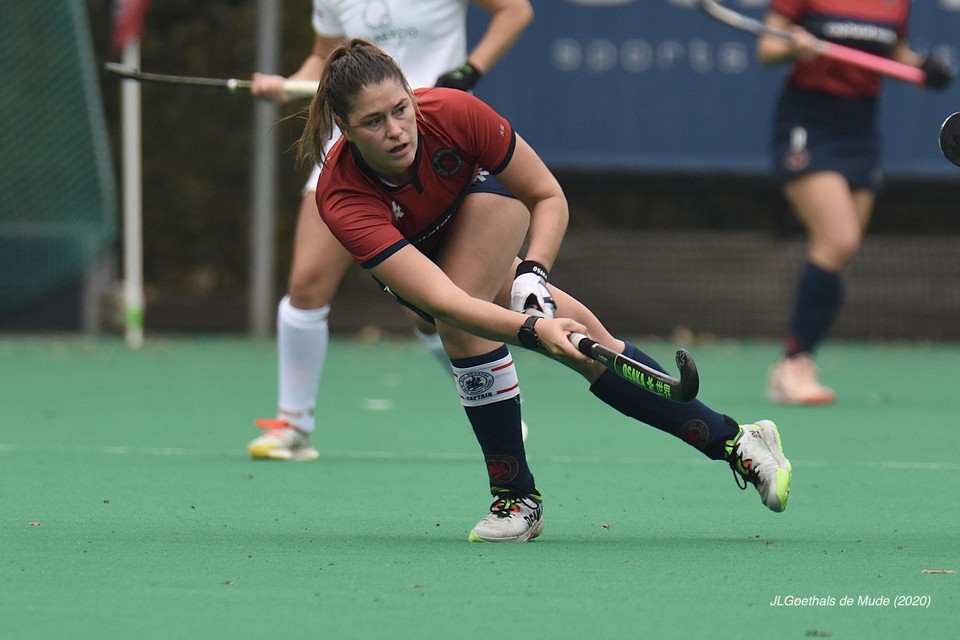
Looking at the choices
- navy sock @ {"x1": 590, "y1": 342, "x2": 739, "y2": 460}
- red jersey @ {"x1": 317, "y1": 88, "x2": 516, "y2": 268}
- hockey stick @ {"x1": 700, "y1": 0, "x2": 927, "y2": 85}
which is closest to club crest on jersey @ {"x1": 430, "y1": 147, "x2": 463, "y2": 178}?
red jersey @ {"x1": 317, "y1": 88, "x2": 516, "y2": 268}

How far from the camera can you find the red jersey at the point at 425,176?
369cm

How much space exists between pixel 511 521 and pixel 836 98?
405 cm

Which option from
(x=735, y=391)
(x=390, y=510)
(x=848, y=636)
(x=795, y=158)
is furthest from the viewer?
(x=735, y=391)

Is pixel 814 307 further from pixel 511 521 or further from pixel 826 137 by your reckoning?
pixel 511 521

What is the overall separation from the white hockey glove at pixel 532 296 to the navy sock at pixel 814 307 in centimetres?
370

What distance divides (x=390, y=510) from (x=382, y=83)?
1.18 m

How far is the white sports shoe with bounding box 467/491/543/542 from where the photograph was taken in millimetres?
3775

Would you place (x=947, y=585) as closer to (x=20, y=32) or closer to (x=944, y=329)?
(x=944, y=329)

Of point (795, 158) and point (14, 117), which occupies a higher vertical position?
point (795, 158)

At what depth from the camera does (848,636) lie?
2770 millimetres

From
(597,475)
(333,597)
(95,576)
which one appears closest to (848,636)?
(333,597)

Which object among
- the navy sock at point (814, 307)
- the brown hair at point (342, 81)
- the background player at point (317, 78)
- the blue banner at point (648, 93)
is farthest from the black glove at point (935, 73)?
the brown hair at point (342, 81)

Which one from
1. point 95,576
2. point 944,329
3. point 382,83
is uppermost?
point 382,83

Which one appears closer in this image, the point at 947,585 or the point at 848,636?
the point at 848,636
